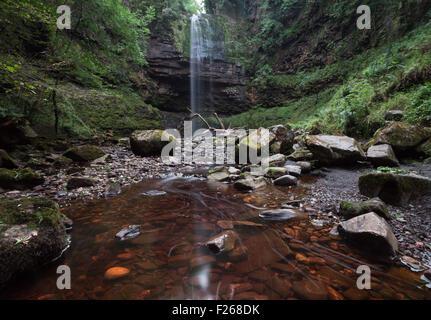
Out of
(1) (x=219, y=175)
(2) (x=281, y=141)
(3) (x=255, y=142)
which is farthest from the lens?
(2) (x=281, y=141)

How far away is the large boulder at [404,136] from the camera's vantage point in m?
3.87

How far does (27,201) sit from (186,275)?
1.80 meters

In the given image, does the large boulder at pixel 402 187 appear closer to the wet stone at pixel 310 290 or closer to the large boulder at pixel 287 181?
the large boulder at pixel 287 181

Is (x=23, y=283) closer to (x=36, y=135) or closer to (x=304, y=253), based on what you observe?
(x=304, y=253)

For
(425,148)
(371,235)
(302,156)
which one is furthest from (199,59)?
(371,235)

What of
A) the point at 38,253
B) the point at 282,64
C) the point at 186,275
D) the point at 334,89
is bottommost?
the point at 186,275

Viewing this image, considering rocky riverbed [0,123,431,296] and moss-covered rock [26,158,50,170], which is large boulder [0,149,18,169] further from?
moss-covered rock [26,158,50,170]

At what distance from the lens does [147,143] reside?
23.5ft

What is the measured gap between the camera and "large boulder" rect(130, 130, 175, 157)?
717cm

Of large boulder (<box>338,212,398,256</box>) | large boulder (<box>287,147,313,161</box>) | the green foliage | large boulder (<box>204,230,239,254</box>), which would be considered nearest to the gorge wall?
large boulder (<box>287,147,313,161</box>)

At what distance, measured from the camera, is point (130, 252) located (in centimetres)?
190

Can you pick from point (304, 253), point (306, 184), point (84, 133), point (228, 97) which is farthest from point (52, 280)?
point (228, 97)

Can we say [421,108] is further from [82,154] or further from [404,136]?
[82,154]

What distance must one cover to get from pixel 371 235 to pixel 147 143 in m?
6.86
